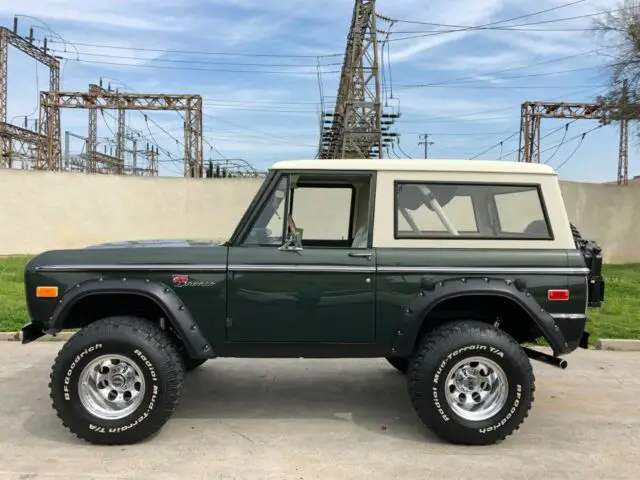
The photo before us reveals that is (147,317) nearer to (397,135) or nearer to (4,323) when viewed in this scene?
(4,323)

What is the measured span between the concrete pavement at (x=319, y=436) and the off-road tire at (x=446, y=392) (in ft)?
0.45

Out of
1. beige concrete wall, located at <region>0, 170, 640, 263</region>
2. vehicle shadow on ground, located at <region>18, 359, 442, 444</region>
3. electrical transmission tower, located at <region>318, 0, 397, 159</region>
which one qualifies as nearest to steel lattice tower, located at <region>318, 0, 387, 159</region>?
electrical transmission tower, located at <region>318, 0, 397, 159</region>

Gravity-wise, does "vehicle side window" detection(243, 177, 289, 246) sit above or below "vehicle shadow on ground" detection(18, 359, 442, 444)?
above

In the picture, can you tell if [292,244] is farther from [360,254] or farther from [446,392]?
[446,392]

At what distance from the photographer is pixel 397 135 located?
107ft

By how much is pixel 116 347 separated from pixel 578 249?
134 inches

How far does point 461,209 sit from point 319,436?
201 cm

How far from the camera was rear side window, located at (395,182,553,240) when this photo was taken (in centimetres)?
405

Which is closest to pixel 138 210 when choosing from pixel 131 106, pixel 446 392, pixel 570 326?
pixel 446 392

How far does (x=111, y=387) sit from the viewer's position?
12.7 feet

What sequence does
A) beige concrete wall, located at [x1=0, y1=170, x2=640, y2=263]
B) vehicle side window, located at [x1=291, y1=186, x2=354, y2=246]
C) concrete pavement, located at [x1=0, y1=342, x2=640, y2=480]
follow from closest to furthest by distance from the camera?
concrete pavement, located at [x1=0, y1=342, x2=640, y2=480]
vehicle side window, located at [x1=291, y1=186, x2=354, y2=246]
beige concrete wall, located at [x1=0, y1=170, x2=640, y2=263]

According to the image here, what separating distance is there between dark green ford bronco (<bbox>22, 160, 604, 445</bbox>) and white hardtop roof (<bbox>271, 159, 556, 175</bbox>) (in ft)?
0.04

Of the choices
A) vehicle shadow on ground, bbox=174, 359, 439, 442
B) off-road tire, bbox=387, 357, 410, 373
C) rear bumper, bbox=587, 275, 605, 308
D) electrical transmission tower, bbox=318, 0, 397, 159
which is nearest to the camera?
rear bumper, bbox=587, 275, 605, 308

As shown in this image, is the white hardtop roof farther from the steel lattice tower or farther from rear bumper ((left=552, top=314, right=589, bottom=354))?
the steel lattice tower
